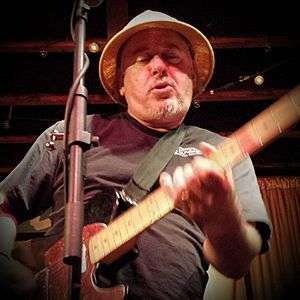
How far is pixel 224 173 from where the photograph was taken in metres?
1.36

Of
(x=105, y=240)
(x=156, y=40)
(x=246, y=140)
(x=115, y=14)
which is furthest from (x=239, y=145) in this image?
(x=115, y=14)

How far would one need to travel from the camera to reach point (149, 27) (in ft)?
7.97

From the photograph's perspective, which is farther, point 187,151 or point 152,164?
point 187,151

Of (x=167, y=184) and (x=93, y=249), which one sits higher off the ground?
(x=167, y=184)

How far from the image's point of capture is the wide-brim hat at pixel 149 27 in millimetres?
2412

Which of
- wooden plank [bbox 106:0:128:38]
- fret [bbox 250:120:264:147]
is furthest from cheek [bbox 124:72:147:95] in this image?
wooden plank [bbox 106:0:128:38]

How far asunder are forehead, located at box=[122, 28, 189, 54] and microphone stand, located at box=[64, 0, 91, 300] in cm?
87

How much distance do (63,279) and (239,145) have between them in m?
0.78

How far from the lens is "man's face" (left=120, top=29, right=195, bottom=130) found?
7.36 feet

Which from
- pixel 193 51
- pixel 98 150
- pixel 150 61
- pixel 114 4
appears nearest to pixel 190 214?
pixel 98 150

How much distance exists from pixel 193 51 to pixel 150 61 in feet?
1.03

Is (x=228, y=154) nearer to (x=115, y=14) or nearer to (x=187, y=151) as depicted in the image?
(x=187, y=151)

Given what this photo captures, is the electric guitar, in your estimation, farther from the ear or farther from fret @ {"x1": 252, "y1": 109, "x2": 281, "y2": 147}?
the ear

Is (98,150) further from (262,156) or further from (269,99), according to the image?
(262,156)
